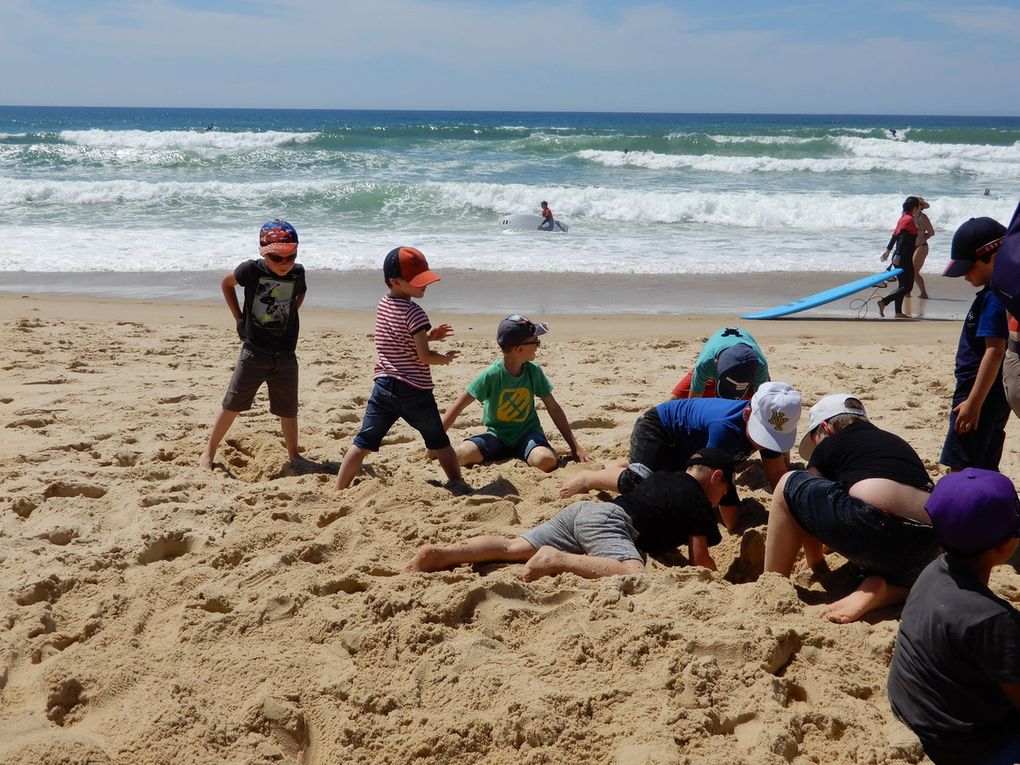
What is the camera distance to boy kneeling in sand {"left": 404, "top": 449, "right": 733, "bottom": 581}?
353cm

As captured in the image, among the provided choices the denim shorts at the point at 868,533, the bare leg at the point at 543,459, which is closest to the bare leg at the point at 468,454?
Answer: the bare leg at the point at 543,459

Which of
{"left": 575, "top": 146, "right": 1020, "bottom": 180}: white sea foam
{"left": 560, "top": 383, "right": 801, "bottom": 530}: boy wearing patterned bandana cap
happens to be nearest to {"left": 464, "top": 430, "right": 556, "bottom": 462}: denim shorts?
{"left": 560, "top": 383, "right": 801, "bottom": 530}: boy wearing patterned bandana cap

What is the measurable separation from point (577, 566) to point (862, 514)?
3.52 feet

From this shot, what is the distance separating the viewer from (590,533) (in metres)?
3.70

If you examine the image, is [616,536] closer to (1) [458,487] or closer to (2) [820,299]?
(1) [458,487]

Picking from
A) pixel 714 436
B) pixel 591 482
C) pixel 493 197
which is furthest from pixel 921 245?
pixel 493 197

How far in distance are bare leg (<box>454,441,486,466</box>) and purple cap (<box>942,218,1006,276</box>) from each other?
2670mm

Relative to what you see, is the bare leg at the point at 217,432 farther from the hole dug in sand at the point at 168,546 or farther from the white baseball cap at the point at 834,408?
the white baseball cap at the point at 834,408

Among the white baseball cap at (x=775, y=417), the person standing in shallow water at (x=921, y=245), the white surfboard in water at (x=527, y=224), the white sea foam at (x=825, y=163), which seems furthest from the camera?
the white sea foam at (x=825, y=163)

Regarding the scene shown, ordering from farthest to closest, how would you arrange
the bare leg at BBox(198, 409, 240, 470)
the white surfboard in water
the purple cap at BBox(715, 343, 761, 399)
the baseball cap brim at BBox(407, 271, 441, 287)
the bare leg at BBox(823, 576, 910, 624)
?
the white surfboard in water → the bare leg at BBox(198, 409, 240, 470) → the purple cap at BBox(715, 343, 761, 399) → the baseball cap brim at BBox(407, 271, 441, 287) → the bare leg at BBox(823, 576, 910, 624)

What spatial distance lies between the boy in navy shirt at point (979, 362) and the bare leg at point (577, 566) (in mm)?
1679

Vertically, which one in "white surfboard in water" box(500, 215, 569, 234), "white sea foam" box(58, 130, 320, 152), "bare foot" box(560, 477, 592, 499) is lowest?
"bare foot" box(560, 477, 592, 499)

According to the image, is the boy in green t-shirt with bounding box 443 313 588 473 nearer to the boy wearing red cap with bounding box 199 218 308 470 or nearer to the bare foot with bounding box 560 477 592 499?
the bare foot with bounding box 560 477 592 499

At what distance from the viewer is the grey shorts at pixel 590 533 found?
12.0 feet
